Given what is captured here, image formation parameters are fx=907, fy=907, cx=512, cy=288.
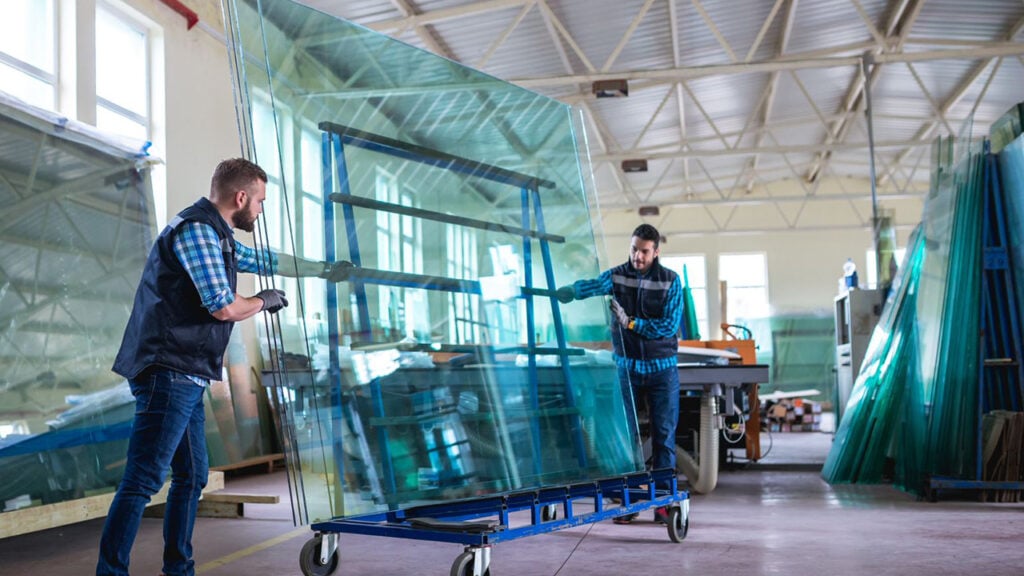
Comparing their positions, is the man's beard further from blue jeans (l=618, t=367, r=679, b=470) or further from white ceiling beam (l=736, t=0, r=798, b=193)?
white ceiling beam (l=736, t=0, r=798, b=193)

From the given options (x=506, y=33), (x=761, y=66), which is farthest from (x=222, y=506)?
(x=761, y=66)

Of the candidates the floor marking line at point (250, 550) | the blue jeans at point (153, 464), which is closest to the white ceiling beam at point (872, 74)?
the floor marking line at point (250, 550)

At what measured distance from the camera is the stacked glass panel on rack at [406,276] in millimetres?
2939

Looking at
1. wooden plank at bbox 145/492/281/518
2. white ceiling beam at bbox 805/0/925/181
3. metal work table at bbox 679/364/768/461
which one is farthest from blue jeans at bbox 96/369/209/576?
white ceiling beam at bbox 805/0/925/181

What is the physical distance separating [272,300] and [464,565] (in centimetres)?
103

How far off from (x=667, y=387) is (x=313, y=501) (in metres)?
2.34

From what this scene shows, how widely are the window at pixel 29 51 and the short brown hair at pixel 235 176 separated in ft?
13.8

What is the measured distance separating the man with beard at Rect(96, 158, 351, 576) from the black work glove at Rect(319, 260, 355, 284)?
0.67 feet

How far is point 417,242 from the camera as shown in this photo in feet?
10.8

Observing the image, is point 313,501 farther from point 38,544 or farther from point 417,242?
point 38,544

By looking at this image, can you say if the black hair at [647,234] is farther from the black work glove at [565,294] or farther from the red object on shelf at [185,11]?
the red object on shelf at [185,11]

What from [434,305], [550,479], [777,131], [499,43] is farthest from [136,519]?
[777,131]

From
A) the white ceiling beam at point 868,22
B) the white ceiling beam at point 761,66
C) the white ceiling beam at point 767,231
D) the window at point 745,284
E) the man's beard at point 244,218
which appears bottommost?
the man's beard at point 244,218

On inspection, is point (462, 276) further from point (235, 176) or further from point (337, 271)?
point (235, 176)
